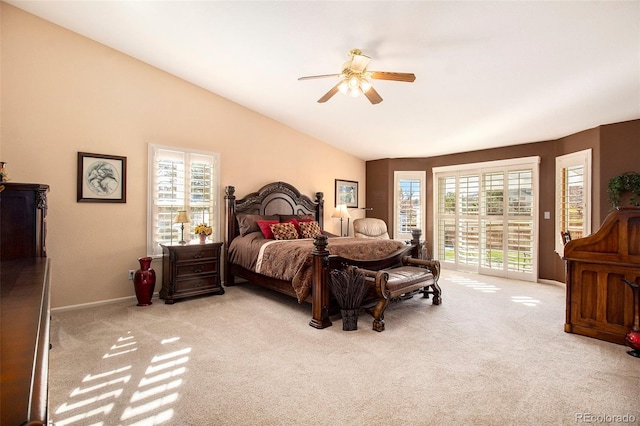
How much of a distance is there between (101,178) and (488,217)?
250 inches

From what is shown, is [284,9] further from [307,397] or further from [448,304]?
[448,304]

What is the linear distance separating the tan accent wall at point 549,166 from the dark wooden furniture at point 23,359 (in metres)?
5.94

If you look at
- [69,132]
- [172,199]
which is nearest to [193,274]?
[172,199]

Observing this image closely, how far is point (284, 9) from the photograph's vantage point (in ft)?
9.35

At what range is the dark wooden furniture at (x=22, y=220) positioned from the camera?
9.20 feet

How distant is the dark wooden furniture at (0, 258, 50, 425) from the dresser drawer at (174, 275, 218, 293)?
301cm

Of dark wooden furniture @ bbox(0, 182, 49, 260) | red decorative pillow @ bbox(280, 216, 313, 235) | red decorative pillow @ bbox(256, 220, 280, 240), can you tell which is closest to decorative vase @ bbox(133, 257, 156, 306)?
dark wooden furniture @ bbox(0, 182, 49, 260)

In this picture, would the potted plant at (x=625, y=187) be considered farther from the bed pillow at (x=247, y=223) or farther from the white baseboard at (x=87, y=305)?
the white baseboard at (x=87, y=305)

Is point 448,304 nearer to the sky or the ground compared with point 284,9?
nearer to the ground

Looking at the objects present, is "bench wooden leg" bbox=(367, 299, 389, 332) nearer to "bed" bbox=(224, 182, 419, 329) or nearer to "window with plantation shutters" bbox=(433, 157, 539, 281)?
"bed" bbox=(224, 182, 419, 329)

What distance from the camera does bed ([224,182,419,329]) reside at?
11.2 ft

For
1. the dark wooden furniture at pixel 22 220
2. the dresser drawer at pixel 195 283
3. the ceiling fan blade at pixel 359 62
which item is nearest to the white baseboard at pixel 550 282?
the ceiling fan blade at pixel 359 62

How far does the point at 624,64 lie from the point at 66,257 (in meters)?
6.35

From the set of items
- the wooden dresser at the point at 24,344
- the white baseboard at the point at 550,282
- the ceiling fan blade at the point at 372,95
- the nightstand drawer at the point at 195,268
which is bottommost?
the white baseboard at the point at 550,282
